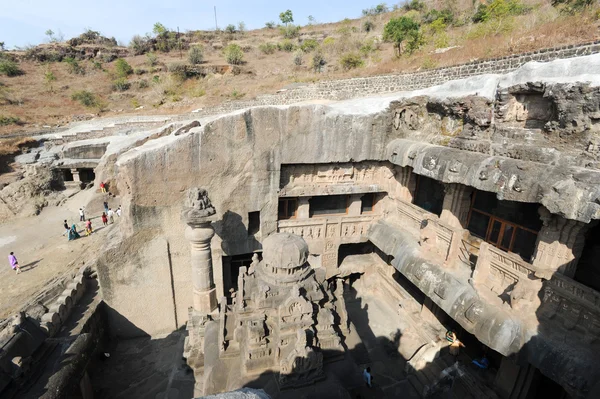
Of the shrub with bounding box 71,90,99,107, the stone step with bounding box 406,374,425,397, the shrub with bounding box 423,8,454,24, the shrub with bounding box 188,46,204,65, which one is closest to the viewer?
the stone step with bounding box 406,374,425,397

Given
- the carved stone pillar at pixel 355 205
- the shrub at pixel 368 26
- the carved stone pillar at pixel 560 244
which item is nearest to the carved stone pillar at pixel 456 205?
the carved stone pillar at pixel 560 244

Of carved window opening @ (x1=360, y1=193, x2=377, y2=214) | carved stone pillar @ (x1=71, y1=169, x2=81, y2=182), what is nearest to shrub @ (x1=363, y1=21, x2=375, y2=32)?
carved stone pillar @ (x1=71, y1=169, x2=81, y2=182)

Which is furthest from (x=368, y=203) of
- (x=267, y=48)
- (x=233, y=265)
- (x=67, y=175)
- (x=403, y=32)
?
(x=267, y=48)

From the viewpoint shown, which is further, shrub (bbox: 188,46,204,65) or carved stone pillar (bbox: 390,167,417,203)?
shrub (bbox: 188,46,204,65)

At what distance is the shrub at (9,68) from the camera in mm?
41094

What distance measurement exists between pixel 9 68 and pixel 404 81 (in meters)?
53.4

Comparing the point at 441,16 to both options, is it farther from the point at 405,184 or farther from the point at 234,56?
the point at 405,184

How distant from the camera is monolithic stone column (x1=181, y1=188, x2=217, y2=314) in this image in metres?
7.96

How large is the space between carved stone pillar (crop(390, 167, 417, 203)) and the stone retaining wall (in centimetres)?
410

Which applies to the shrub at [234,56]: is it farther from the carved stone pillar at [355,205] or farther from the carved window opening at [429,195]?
the carved window opening at [429,195]

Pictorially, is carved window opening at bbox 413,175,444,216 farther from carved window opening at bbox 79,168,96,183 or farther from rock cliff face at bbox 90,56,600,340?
carved window opening at bbox 79,168,96,183

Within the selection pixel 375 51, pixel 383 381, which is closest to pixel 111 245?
pixel 383 381

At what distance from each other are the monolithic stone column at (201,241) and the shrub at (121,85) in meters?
42.7

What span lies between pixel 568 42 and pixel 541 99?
4423 mm
